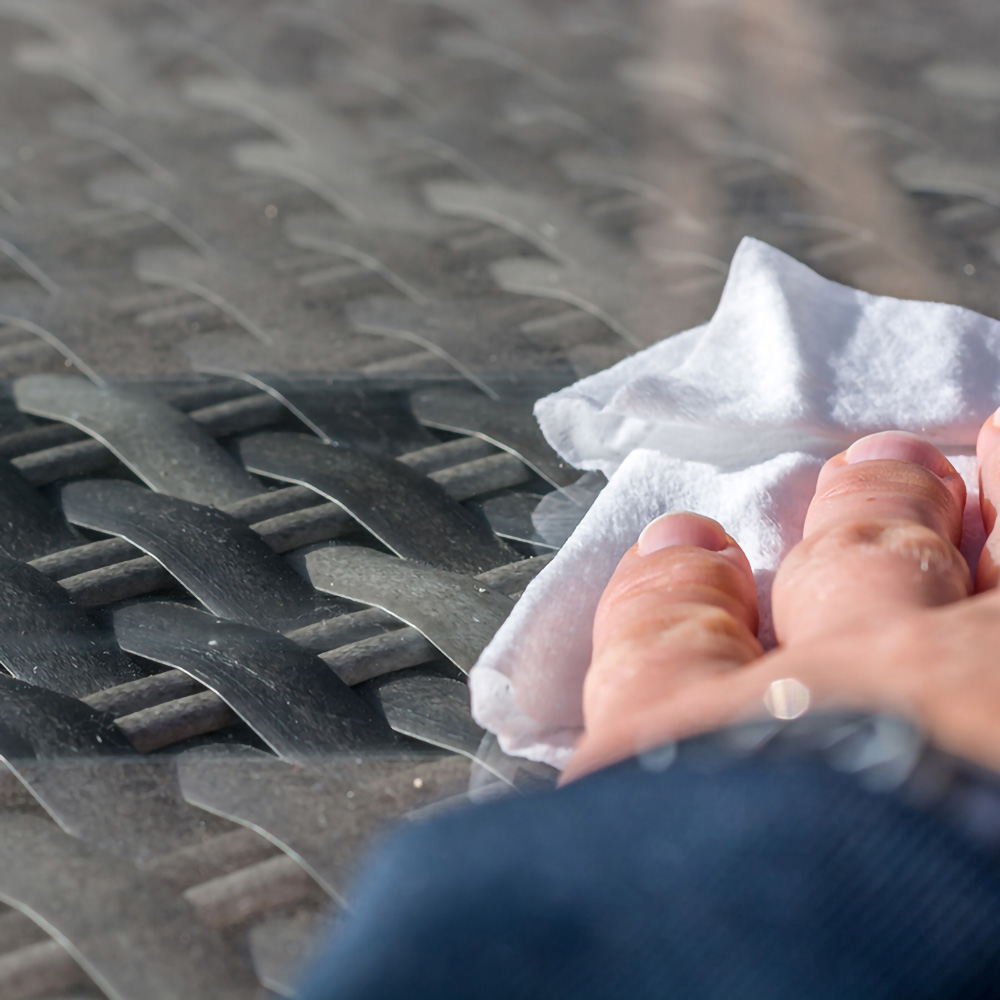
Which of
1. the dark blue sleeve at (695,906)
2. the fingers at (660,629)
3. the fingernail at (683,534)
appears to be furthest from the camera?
the fingernail at (683,534)

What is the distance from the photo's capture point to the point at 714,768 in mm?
418

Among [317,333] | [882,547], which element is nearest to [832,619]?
[882,547]

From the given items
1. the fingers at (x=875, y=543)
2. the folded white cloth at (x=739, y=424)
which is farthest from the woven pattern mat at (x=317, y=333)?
the fingers at (x=875, y=543)

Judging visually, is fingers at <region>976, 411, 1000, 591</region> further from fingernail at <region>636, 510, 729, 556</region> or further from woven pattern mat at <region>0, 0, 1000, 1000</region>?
woven pattern mat at <region>0, 0, 1000, 1000</region>

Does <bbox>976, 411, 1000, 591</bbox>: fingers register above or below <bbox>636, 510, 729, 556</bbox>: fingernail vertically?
above

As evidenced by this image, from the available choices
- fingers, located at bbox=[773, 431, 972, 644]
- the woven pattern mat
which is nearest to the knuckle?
fingers, located at bbox=[773, 431, 972, 644]

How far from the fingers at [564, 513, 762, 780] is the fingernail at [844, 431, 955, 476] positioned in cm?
11

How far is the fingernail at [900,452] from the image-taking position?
0.68 meters

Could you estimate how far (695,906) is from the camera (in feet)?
1.24

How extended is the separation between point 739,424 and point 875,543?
0.18 meters

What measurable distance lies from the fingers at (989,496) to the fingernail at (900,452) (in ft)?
0.07

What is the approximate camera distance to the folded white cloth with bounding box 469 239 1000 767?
1.99ft

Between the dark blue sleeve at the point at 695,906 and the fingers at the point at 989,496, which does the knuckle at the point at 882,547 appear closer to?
the fingers at the point at 989,496

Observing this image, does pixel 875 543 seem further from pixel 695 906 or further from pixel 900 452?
pixel 695 906
